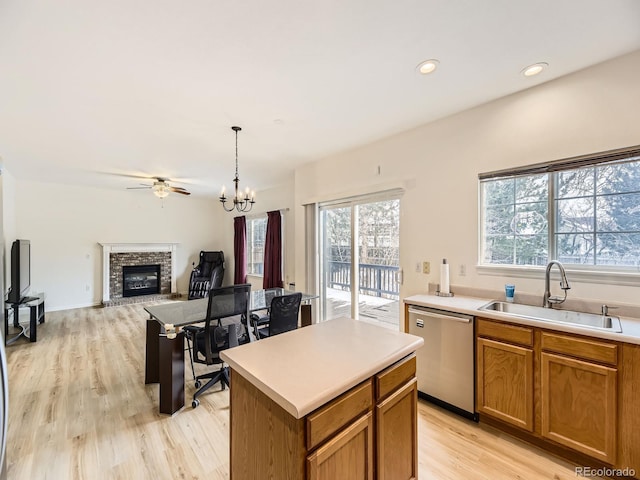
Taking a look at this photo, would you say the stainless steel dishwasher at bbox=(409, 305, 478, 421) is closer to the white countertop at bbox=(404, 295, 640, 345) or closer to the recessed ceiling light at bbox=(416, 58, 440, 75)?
the white countertop at bbox=(404, 295, 640, 345)

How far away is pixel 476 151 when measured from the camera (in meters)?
2.60

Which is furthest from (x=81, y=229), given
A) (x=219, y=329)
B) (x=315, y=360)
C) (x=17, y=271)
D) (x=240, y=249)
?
(x=315, y=360)

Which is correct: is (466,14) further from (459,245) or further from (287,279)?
(287,279)

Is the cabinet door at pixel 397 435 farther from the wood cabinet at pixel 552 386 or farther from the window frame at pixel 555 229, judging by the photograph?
the window frame at pixel 555 229

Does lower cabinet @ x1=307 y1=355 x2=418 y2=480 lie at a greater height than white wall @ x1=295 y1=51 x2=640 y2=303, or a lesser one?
lesser

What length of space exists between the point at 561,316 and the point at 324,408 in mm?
2120

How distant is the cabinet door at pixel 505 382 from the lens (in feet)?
6.28

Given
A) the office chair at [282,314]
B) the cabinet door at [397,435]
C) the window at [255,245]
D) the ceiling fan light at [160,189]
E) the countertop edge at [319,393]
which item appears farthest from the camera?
the window at [255,245]

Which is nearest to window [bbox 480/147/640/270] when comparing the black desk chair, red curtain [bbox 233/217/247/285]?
the black desk chair

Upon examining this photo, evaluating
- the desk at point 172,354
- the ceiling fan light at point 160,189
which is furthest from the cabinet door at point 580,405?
the ceiling fan light at point 160,189

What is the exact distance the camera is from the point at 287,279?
5531 millimetres

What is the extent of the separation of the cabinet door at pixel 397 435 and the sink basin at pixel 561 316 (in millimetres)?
1154

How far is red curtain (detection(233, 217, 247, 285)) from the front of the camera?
6809 mm

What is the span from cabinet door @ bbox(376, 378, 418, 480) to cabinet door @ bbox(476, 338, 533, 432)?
0.97 meters
